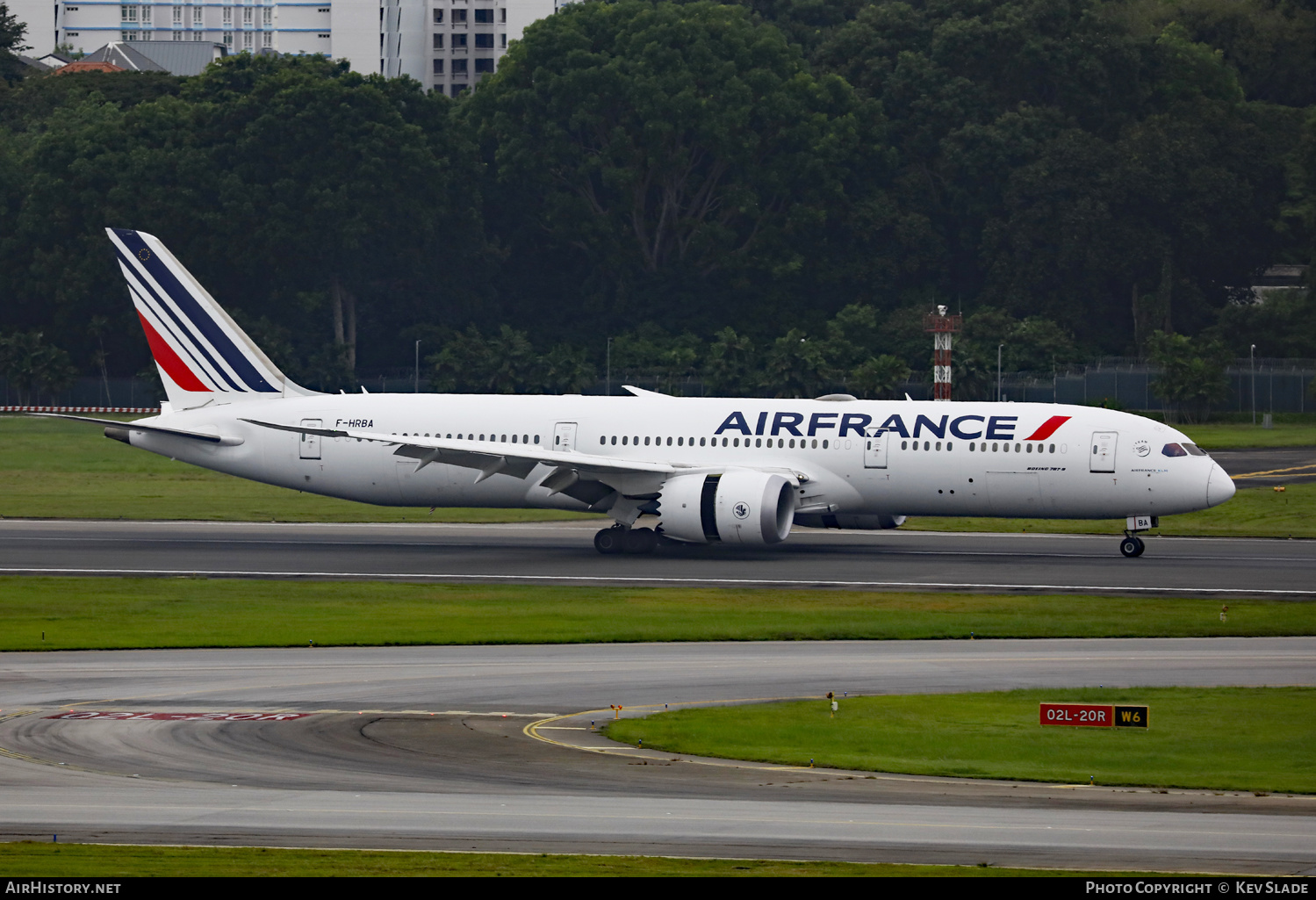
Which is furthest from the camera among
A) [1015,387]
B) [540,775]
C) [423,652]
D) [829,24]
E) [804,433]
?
[829,24]

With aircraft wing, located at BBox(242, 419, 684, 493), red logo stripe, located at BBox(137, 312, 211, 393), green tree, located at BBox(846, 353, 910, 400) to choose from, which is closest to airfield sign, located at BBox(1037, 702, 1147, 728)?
aircraft wing, located at BBox(242, 419, 684, 493)

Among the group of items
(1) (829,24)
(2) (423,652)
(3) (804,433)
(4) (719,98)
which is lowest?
(2) (423,652)

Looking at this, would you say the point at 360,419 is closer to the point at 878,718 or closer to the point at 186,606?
the point at 186,606

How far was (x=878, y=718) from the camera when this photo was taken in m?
28.0

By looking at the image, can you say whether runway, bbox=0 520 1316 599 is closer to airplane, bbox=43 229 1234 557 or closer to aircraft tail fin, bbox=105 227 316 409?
airplane, bbox=43 229 1234 557

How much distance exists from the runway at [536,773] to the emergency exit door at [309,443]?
21.5 m

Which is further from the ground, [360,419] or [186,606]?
[360,419]

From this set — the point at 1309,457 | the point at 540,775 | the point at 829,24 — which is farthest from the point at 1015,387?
the point at 540,775

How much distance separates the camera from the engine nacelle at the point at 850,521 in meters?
53.8

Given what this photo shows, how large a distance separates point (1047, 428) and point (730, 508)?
32.3 ft

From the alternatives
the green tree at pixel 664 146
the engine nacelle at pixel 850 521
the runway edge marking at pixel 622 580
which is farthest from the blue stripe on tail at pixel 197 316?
the green tree at pixel 664 146
